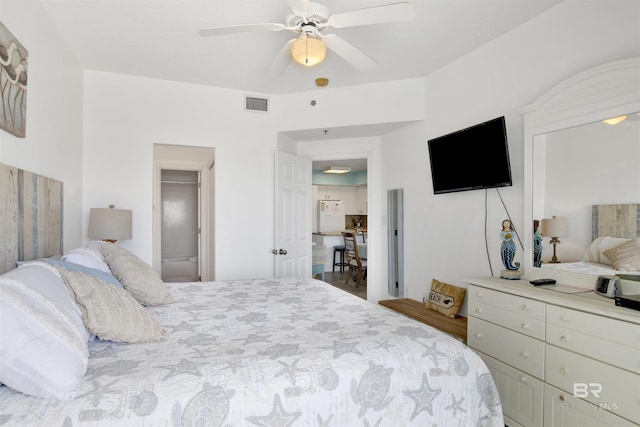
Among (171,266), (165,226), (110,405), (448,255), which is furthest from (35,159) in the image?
(165,226)

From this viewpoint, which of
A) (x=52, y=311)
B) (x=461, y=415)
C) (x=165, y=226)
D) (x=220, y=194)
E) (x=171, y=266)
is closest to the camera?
(x=52, y=311)

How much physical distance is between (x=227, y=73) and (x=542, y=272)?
10.6 feet

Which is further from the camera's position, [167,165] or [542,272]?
[167,165]

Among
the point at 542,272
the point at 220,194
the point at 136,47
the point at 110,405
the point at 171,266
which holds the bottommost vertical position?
the point at 171,266

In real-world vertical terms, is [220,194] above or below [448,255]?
above

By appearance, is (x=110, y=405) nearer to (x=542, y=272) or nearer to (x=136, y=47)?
(x=542, y=272)

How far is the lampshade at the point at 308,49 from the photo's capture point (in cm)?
207

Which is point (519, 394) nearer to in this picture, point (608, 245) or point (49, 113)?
point (608, 245)

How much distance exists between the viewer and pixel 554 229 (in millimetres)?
2166

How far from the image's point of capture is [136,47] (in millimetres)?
2842

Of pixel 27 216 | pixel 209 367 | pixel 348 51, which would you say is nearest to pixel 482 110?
pixel 348 51

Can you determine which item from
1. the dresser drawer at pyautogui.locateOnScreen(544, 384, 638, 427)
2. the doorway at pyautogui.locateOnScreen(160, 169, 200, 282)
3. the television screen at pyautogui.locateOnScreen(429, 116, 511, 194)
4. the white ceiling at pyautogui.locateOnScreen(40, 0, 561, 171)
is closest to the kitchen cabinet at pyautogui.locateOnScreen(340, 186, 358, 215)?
the doorway at pyautogui.locateOnScreen(160, 169, 200, 282)

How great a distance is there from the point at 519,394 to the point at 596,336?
24.2 inches

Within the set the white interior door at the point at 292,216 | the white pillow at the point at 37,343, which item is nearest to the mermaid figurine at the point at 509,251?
the white interior door at the point at 292,216
